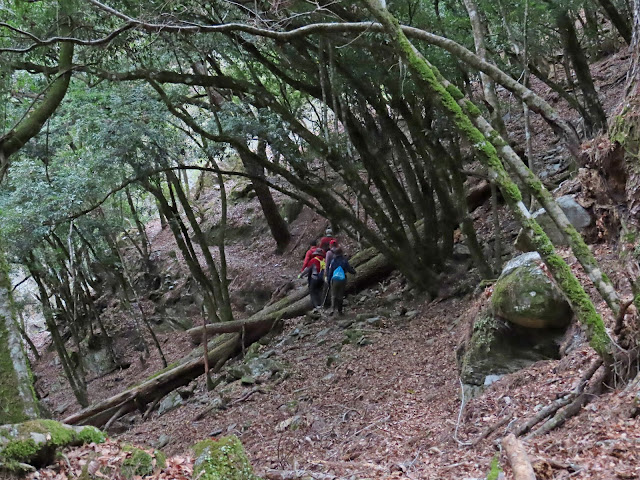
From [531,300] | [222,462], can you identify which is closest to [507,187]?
[531,300]

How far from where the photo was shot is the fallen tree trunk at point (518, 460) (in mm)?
3455

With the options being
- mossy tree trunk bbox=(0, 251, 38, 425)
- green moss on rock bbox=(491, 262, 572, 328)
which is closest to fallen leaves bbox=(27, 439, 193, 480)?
mossy tree trunk bbox=(0, 251, 38, 425)

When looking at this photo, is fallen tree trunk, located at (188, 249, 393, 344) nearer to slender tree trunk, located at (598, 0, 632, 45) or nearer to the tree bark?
the tree bark

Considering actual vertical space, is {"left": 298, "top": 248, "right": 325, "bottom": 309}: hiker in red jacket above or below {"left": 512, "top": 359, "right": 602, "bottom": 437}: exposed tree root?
above

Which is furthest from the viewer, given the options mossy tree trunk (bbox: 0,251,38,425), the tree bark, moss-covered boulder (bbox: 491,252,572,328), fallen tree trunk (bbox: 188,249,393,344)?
fallen tree trunk (bbox: 188,249,393,344)

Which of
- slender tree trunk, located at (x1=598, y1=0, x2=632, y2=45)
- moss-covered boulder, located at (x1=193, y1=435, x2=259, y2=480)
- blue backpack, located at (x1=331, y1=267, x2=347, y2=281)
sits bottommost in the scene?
→ moss-covered boulder, located at (x1=193, y1=435, x2=259, y2=480)

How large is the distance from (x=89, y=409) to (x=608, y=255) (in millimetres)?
10435

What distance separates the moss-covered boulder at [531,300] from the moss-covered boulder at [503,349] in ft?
0.48

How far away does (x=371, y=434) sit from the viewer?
7.13 metres

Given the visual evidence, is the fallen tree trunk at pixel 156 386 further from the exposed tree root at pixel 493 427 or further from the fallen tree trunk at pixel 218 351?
the exposed tree root at pixel 493 427

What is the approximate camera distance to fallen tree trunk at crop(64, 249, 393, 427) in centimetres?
1209

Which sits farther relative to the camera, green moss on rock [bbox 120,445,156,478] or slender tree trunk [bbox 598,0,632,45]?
slender tree trunk [bbox 598,0,632,45]

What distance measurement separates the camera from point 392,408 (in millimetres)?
7844

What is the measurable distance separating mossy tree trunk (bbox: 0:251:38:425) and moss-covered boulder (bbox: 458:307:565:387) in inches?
197
